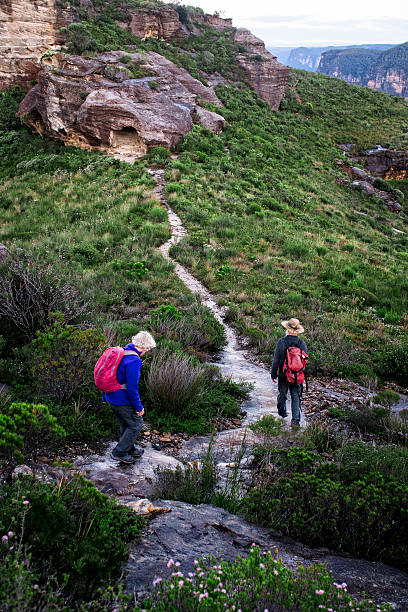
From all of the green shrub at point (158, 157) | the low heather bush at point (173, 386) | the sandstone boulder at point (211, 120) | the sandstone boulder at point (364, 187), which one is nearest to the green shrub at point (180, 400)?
the low heather bush at point (173, 386)

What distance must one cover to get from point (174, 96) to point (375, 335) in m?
20.3

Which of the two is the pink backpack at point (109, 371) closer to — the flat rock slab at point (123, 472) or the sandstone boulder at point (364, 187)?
the flat rock slab at point (123, 472)

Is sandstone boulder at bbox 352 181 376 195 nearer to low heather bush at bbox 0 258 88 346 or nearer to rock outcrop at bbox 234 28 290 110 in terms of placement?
rock outcrop at bbox 234 28 290 110

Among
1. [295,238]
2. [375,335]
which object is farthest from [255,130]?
[375,335]

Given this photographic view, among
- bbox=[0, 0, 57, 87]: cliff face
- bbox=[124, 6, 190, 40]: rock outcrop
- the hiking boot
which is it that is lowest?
the hiking boot

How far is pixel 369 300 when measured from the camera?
11562 mm

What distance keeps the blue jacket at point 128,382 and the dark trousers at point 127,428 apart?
0.07 m

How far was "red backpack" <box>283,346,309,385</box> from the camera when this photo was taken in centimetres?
554

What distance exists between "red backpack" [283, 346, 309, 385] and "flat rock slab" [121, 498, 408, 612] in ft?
8.40

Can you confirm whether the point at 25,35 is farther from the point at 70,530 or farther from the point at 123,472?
the point at 70,530

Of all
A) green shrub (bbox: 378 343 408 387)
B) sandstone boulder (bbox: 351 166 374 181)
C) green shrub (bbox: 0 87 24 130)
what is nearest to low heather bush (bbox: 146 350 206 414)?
green shrub (bbox: 378 343 408 387)

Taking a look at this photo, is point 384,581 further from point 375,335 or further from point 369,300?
point 369,300

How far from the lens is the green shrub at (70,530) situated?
221 cm

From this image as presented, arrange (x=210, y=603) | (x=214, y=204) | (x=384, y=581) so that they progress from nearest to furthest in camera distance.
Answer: (x=210, y=603), (x=384, y=581), (x=214, y=204)
